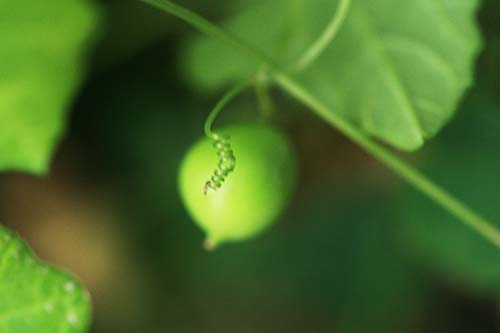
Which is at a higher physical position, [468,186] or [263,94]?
[263,94]

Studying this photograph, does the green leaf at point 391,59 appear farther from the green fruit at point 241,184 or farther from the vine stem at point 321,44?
the green fruit at point 241,184

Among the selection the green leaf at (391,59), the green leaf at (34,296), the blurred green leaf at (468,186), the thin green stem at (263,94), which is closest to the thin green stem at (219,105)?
the thin green stem at (263,94)

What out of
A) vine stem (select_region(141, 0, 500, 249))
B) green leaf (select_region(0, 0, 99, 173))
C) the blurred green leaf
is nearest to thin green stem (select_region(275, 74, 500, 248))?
vine stem (select_region(141, 0, 500, 249))

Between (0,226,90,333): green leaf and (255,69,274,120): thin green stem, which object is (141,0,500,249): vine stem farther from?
(0,226,90,333): green leaf

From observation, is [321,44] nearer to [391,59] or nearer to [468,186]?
[391,59]

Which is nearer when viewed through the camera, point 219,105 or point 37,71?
point 219,105

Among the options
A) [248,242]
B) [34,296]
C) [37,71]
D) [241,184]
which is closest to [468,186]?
[248,242]
